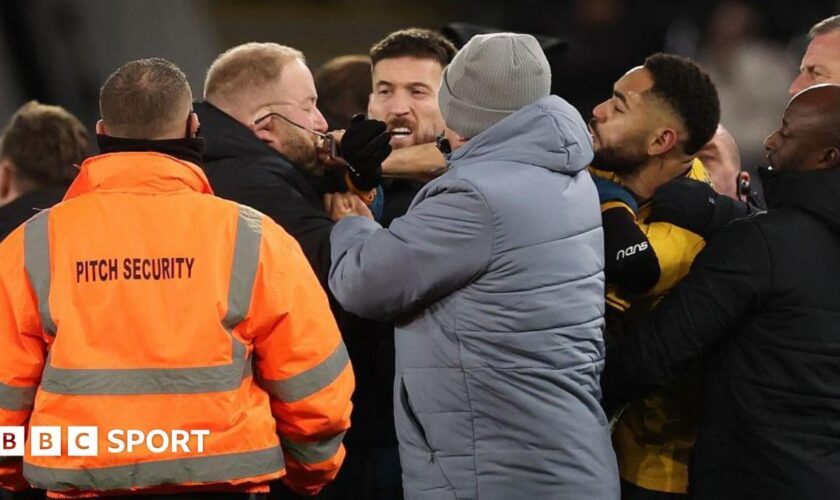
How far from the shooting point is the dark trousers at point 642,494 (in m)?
2.91

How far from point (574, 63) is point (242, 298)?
466cm

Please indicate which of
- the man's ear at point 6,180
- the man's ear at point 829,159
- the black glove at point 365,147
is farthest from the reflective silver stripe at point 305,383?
the man's ear at point 6,180

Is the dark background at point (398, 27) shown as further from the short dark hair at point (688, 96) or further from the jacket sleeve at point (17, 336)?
the jacket sleeve at point (17, 336)

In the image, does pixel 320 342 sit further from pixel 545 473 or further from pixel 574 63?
pixel 574 63

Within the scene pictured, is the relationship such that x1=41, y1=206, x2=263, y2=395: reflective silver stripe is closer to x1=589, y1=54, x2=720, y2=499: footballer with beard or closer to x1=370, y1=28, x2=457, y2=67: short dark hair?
x1=589, y1=54, x2=720, y2=499: footballer with beard

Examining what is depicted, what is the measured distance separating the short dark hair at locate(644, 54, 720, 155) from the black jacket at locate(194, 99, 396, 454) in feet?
2.86

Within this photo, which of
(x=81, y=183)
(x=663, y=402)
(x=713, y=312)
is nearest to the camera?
(x=81, y=183)

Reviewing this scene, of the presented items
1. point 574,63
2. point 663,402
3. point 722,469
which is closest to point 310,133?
point 663,402

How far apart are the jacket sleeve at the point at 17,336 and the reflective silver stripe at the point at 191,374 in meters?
0.05

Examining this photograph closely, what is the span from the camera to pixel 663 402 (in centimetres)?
296

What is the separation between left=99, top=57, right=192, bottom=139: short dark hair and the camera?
239 cm

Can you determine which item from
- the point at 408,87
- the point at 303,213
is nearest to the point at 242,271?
the point at 303,213

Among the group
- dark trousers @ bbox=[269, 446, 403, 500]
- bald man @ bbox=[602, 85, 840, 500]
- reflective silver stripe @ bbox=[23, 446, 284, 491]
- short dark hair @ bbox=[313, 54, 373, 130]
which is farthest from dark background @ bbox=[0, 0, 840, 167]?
reflective silver stripe @ bbox=[23, 446, 284, 491]

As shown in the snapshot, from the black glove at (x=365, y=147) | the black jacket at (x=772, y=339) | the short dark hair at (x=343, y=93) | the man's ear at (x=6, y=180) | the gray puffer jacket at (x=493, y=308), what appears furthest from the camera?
the short dark hair at (x=343, y=93)
